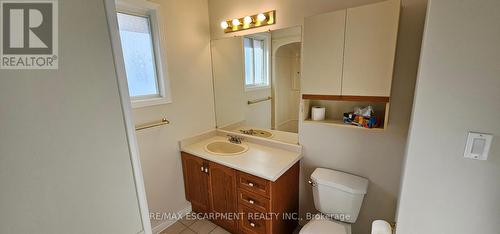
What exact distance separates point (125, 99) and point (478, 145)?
1.42 m

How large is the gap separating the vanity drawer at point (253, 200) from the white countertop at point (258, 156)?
215 mm

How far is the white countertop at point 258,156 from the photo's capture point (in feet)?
5.48

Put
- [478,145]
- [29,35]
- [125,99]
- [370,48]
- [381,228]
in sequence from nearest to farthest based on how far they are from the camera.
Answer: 1. [29,35]
2. [125,99]
3. [478,145]
4. [381,228]
5. [370,48]

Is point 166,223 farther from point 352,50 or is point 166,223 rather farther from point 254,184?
point 352,50

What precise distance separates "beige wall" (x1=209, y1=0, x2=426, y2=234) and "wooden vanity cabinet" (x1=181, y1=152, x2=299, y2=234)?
28cm

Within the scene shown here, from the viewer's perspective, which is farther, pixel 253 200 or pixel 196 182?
pixel 196 182

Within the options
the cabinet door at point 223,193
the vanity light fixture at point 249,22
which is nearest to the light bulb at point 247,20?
the vanity light fixture at point 249,22

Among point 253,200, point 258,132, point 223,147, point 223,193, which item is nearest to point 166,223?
point 223,193

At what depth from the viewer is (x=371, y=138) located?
5.35ft

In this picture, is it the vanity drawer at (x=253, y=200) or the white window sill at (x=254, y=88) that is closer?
the vanity drawer at (x=253, y=200)

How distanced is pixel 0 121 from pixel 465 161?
5.29 feet

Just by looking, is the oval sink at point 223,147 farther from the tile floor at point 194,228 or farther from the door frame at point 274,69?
the tile floor at point 194,228

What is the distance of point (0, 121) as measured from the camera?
0.52 m

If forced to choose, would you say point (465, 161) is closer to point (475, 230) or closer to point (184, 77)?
point (475, 230)
